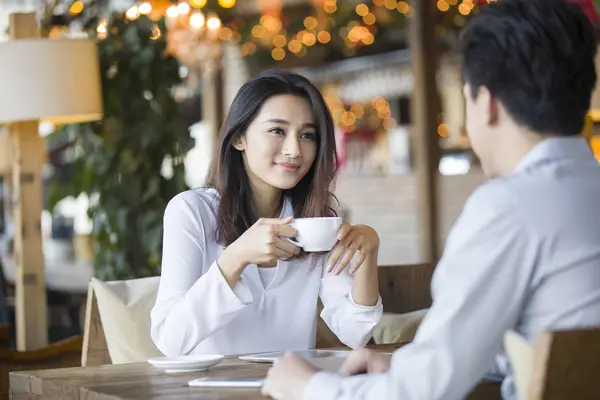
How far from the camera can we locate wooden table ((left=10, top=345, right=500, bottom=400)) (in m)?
1.63

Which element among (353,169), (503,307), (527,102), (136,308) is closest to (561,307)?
(503,307)

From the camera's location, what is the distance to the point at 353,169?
9.48 m

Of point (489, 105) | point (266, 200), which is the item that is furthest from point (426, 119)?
point (489, 105)

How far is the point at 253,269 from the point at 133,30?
7.66 feet

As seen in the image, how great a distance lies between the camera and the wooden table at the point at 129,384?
1635mm

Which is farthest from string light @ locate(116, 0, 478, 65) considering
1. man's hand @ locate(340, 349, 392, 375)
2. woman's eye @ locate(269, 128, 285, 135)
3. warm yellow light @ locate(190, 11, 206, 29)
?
man's hand @ locate(340, 349, 392, 375)

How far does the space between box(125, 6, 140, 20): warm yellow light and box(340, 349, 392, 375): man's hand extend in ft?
10.6

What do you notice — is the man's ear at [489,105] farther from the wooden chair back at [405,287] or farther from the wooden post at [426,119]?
the wooden post at [426,119]

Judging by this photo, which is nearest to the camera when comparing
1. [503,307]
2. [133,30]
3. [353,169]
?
[503,307]

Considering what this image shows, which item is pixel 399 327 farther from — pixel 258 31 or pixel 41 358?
pixel 258 31

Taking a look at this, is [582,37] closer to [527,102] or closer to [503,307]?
[527,102]

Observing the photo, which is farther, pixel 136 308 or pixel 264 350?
pixel 136 308

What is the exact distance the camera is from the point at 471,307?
1.32 metres

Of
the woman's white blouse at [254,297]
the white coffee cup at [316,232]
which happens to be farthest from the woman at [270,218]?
the white coffee cup at [316,232]
